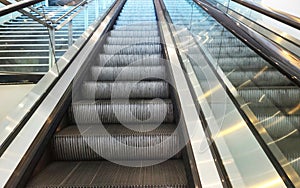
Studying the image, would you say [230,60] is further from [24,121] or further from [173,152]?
[24,121]

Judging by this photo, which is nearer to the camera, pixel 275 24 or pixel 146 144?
pixel 146 144

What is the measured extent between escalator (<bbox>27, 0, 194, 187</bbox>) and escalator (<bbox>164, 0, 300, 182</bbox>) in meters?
0.56

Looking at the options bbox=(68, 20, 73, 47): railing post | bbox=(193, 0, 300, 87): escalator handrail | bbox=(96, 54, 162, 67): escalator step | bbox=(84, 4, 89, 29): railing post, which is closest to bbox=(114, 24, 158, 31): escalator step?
bbox=(84, 4, 89, 29): railing post

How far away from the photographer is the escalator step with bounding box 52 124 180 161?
247cm

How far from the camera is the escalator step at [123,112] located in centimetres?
291

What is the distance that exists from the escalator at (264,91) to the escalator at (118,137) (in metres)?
0.56

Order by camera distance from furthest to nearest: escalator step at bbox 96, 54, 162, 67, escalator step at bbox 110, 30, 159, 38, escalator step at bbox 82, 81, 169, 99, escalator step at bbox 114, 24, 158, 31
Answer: escalator step at bbox 114, 24, 158, 31, escalator step at bbox 110, 30, 159, 38, escalator step at bbox 96, 54, 162, 67, escalator step at bbox 82, 81, 169, 99

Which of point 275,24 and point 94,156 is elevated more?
point 275,24

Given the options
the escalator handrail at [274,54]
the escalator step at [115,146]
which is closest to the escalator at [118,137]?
the escalator step at [115,146]

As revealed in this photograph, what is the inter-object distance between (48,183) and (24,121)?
1.68 feet

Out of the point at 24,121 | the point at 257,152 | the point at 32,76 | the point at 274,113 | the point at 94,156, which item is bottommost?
the point at 32,76

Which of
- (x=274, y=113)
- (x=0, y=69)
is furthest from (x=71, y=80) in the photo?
(x=0, y=69)

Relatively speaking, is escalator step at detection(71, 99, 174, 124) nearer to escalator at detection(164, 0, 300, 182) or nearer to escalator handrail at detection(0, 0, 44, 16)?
escalator at detection(164, 0, 300, 182)

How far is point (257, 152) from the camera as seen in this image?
1.73 meters
